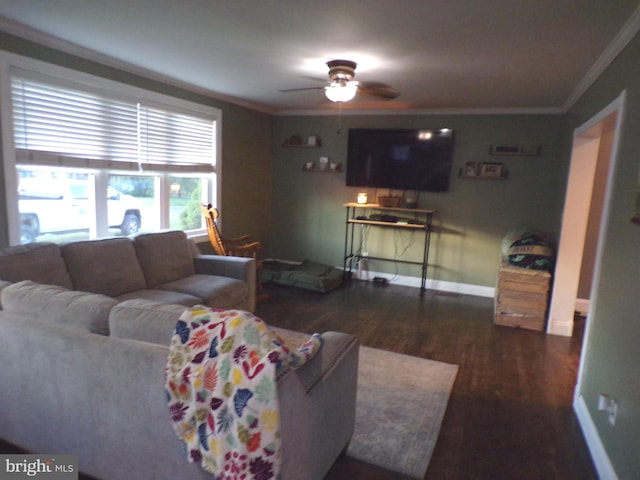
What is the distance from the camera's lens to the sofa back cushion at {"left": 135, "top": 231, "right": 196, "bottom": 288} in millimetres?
3510

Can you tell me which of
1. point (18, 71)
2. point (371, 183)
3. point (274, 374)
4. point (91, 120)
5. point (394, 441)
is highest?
point (18, 71)

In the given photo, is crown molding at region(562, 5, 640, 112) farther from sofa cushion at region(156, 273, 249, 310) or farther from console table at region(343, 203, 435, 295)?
sofa cushion at region(156, 273, 249, 310)

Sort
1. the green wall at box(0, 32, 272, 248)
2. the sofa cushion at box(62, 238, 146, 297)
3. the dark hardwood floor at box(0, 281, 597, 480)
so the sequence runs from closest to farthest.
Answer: the dark hardwood floor at box(0, 281, 597, 480), the sofa cushion at box(62, 238, 146, 297), the green wall at box(0, 32, 272, 248)

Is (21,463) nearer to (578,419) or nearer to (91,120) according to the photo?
(91,120)

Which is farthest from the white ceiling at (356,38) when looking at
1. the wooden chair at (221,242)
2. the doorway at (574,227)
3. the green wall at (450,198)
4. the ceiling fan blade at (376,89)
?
the wooden chair at (221,242)

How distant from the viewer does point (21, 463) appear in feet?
5.86

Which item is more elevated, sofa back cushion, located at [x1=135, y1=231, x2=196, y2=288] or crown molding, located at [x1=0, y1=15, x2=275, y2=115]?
crown molding, located at [x1=0, y1=15, x2=275, y2=115]

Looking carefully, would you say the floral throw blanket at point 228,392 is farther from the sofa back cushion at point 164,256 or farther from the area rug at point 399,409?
the sofa back cushion at point 164,256

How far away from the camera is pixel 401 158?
5379mm

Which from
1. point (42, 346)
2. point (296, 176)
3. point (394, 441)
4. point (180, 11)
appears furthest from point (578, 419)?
point (296, 176)

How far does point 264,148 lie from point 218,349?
16.4ft

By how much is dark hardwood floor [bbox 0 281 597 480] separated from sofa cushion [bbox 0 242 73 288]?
1008 millimetres

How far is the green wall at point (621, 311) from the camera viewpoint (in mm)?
1822

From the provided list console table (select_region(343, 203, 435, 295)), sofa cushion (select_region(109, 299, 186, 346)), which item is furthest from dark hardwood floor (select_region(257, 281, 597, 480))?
sofa cushion (select_region(109, 299, 186, 346))
